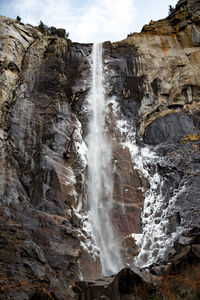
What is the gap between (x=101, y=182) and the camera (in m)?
20.1

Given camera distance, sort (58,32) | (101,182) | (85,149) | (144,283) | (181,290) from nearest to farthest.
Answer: (181,290), (144,283), (101,182), (85,149), (58,32)

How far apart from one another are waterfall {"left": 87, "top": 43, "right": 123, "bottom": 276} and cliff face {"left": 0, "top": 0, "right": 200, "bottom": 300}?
0.52m

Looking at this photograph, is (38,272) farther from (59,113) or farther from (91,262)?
(59,113)

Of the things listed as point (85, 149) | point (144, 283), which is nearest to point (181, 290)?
point (144, 283)

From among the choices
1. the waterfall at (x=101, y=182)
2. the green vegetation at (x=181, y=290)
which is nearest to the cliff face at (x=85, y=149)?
the waterfall at (x=101, y=182)

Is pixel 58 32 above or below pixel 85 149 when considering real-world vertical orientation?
above

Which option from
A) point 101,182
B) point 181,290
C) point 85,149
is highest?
point 85,149

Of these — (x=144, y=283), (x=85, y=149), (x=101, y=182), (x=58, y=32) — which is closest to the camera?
(x=144, y=283)

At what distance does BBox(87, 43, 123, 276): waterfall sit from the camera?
17.1 meters

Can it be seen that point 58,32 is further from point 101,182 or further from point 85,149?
point 101,182

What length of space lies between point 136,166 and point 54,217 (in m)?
8.28

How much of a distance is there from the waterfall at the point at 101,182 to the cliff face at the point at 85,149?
52 centimetres

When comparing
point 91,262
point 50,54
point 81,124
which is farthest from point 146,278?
point 50,54

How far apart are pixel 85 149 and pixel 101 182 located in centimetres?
245
